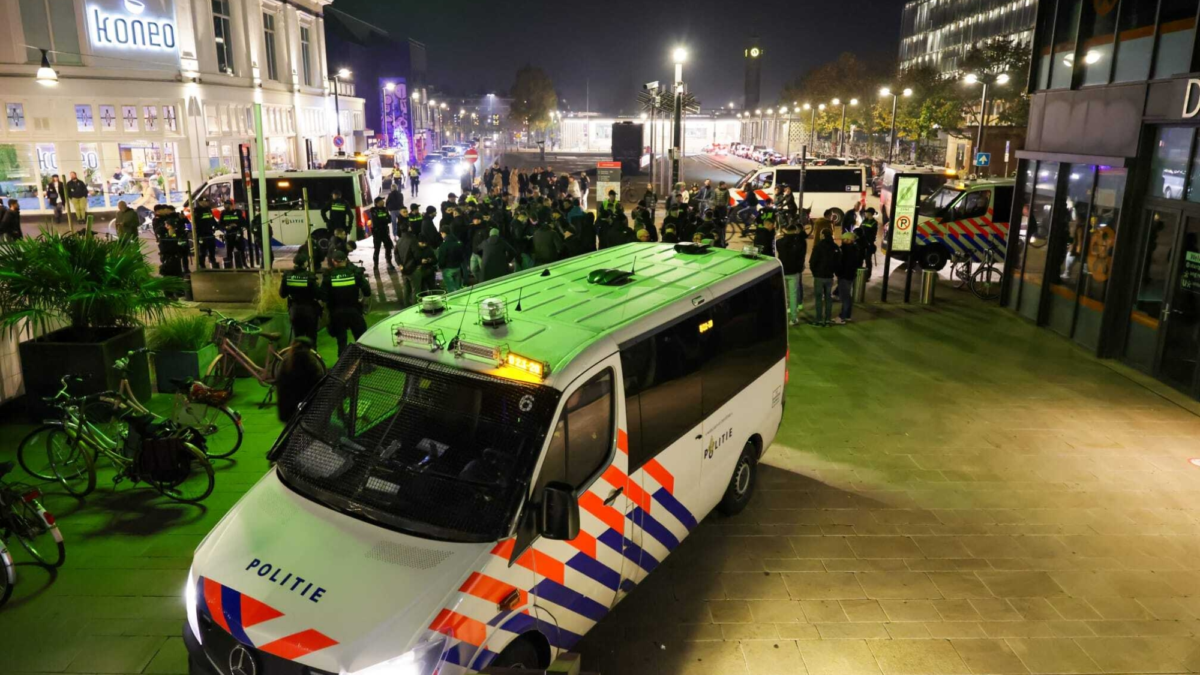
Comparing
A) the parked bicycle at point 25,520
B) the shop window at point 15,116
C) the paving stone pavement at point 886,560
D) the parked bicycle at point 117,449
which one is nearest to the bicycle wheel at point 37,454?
the parked bicycle at point 117,449

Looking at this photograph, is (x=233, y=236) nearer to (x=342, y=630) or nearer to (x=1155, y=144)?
(x=342, y=630)

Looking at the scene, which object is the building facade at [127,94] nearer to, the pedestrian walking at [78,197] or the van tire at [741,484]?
the pedestrian walking at [78,197]

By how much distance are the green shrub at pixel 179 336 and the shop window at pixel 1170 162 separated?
13013 millimetres

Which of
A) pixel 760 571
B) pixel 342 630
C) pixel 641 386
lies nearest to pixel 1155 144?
pixel 760 571

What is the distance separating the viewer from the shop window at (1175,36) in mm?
10375

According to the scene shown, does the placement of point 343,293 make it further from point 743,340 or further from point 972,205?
point 972,205

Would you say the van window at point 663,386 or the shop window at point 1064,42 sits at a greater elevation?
the shop window at point 1064,42

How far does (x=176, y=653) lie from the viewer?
528 cm

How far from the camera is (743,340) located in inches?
271

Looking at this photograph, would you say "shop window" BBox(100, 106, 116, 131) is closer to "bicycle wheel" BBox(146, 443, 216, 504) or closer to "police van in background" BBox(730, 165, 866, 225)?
"police van in background" BBox(730, 165, 866, 225)

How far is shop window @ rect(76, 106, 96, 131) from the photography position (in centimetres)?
3075

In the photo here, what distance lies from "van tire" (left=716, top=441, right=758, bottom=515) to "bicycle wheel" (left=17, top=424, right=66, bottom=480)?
6.04 metres

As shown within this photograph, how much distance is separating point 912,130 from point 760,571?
59.9 metres

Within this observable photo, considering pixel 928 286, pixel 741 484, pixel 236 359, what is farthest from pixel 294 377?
pixel 928 286
